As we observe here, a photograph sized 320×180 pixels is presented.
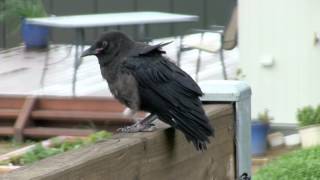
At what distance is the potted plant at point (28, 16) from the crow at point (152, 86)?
12.5 metres

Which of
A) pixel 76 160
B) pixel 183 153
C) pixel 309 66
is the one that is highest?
pixel 76 160

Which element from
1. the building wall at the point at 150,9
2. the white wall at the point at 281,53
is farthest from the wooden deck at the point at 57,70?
the white wall at the point at 281,53

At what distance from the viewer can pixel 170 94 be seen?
274 cm

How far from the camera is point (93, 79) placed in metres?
13.1

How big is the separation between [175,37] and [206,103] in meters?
12.7

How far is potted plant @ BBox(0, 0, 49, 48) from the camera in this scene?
50.4 ft

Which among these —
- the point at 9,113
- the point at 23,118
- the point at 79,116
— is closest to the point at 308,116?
the point at 79,116

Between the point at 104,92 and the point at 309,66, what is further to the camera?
the point at 104,92

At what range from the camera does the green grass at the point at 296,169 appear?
16.4ft

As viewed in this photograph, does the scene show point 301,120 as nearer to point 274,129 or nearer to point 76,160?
point 274,129

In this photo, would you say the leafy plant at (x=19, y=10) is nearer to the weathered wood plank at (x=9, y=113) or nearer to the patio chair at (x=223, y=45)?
the patio chair at (x=223, y=45)

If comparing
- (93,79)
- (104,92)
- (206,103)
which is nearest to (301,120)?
(104,92)

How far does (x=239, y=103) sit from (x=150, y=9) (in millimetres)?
12850

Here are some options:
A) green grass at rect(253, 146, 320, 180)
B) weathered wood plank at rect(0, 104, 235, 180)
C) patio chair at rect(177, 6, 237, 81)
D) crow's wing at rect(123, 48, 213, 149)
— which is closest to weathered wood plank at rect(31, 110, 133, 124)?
patio chair at rect(177, 6, 237, 81)
